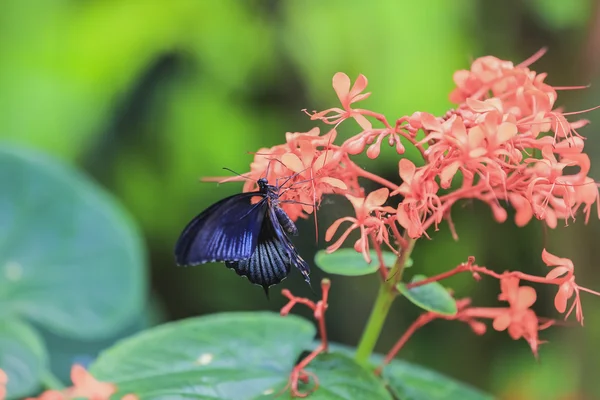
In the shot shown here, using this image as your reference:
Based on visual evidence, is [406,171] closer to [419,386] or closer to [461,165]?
[461,165]

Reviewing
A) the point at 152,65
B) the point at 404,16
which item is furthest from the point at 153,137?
the point at 404,16

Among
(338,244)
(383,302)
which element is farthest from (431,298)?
(338,244)

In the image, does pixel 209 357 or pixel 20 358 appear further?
pixel 20 358

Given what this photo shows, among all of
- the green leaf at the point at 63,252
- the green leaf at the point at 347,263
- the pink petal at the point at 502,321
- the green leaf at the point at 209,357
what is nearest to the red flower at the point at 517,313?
the pink petal at the point at 502,321

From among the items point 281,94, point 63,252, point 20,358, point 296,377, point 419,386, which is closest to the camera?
point 296,377

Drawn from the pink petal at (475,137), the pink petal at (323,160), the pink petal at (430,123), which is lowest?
the pink petal at (323,160)

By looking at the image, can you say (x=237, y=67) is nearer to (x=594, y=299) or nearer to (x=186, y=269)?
(x=186, y=269)

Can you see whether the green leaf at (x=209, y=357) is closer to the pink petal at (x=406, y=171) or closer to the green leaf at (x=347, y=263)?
the green leaf at (x=347, y=263)

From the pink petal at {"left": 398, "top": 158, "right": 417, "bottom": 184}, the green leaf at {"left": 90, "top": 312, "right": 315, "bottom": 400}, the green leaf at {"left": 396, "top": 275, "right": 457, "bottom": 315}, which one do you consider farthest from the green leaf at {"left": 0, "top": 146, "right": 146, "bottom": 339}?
the pink petal at {"left": 398, "top": 158, "right": 417, "bottom": 184}
